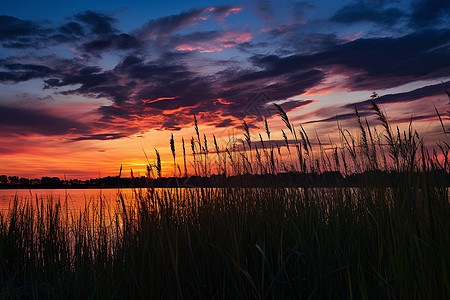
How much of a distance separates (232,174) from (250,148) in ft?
2.77

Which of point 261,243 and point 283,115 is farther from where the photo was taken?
point 283,115

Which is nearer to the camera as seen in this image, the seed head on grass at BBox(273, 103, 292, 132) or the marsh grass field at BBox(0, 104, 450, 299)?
the marsh grass field at BBox(0, 104, 450, 299)

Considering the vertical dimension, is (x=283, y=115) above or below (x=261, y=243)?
above

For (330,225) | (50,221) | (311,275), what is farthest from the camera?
(50,221)

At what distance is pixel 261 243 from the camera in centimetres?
233

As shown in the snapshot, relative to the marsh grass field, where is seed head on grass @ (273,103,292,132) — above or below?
above

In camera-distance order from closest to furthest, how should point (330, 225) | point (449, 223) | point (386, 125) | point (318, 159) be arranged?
point (449, 223) < point (330, 225) < point (386, 125) < point (318, 159)

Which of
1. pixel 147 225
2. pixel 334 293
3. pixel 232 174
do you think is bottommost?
pixel 334 293

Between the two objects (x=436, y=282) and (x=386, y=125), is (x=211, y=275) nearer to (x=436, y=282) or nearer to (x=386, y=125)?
(x=436, y=282)

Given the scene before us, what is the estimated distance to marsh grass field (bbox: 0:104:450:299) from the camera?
1492 mm

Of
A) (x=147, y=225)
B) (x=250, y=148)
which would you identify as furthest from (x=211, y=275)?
(x=250, y=148)

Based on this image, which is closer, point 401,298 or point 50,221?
point 401,298

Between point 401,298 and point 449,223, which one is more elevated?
point 449,223

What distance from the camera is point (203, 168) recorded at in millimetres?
4398
